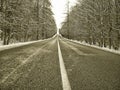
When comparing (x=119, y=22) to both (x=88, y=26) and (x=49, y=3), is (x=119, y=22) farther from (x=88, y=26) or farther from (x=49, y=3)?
(x=49, y=3)

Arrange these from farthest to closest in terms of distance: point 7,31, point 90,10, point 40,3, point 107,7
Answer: point 40,3 → point 90,10 → point 7,31 → point 107,7

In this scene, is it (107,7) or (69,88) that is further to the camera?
(107,7)

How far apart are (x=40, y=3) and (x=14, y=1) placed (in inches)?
1108

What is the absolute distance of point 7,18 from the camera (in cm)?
1875

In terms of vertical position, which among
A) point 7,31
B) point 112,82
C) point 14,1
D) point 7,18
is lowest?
point 112,82

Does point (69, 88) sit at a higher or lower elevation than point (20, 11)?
lower

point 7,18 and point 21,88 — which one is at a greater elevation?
point 7,18

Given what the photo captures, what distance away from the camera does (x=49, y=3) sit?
5059 cm

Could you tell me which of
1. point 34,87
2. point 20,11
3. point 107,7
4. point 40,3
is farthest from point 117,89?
point 40,3

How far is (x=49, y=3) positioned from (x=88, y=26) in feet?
92.1

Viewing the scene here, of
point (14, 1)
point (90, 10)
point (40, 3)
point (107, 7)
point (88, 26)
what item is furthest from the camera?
point (40, 3)

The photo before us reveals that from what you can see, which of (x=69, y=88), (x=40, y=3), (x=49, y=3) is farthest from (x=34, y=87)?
(x=49, y=3)

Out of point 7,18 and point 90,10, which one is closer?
point 7,18

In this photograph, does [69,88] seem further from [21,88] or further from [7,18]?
[7,18]
